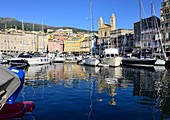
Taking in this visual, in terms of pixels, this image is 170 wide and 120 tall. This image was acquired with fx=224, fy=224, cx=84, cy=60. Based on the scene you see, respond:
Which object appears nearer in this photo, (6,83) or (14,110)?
(6,83)

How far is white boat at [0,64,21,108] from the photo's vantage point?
8.59m

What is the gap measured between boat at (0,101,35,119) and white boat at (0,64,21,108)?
11.2 feet

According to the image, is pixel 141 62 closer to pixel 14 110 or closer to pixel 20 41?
pixel 14 110

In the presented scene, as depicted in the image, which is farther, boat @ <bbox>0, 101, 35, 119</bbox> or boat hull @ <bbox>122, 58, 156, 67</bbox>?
boat hull @ <bbox>122, 58, 156, 67</bbox>

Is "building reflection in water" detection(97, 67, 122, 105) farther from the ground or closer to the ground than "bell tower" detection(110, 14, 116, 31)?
closer to the ground

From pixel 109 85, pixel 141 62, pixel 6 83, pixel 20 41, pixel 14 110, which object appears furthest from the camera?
pixel 20 41

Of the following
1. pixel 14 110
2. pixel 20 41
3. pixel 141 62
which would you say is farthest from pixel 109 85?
pixel 20 41

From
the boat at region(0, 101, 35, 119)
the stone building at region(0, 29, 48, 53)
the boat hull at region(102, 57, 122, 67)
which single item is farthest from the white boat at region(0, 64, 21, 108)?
the stone building at region(0, 29, 48, 53)

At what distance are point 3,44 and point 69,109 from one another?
163 metres

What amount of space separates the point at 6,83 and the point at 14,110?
4.39 meters

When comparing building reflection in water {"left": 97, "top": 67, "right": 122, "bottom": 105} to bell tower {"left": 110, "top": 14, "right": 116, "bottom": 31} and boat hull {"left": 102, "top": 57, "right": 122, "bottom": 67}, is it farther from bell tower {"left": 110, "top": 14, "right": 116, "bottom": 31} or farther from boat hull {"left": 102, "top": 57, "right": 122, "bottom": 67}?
bell tower {"left": 110, "top": 14, "right": 116, "bottom": 31}

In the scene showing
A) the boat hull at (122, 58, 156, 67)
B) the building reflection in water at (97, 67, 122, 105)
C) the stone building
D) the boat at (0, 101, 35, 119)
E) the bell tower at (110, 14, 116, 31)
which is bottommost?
the building reflection in water at (97, 67, 122, 105)

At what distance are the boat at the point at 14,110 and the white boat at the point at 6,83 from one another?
3.41m

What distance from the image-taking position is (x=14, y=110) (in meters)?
12.7
